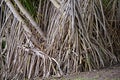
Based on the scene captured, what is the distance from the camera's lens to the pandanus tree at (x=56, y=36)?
3318mm

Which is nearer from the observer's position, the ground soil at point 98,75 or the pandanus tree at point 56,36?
the ground soil at point 98,75

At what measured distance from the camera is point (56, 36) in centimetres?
342

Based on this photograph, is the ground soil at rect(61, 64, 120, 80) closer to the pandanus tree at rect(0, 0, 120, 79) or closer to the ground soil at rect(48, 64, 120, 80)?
the ground soil at rect(48, 64, 120, 80)

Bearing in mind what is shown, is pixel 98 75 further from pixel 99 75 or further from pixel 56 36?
pixel 56 36

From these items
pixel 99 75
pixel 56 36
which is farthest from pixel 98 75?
pixel 56 36

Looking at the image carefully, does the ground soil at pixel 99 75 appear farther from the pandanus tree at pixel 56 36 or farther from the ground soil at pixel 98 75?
the pandanus tree at pixel 56 36

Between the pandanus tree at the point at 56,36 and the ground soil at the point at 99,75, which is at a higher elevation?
the pandanus tree at the point at 56,36

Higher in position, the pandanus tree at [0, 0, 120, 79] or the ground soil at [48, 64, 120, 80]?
the pandanus tree at [0, 0, 120, 79]

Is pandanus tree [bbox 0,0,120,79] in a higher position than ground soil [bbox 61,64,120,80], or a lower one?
higher

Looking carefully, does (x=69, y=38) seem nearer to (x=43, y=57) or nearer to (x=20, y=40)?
(x=43, y=57)

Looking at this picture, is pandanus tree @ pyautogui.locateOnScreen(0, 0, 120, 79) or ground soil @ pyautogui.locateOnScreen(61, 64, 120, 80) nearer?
ground soil @ pyautogui.locateOnScreen(61, 64, 120, 80)

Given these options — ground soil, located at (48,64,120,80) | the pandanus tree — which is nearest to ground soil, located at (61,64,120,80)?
ground soil, located at (48,64,120,80)

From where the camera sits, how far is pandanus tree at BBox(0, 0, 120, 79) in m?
3.32

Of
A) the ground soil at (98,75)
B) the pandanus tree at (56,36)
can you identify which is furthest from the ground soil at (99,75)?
the pandanus tree at (56,36)
